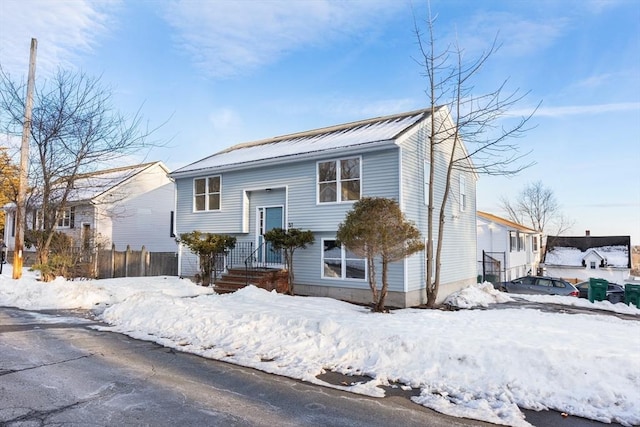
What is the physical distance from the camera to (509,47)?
13516 mm

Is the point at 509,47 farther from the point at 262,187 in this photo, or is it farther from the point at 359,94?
the point at 262,187

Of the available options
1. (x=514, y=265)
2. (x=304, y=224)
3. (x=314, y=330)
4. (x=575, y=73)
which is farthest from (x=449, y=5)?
(x=514, y=265)

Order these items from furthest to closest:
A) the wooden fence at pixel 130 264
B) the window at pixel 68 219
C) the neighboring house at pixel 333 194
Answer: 1. the window at pixel 68 219
2. the wooden fence at pixel 130 264
3. the neighboring house at pixel 333 194

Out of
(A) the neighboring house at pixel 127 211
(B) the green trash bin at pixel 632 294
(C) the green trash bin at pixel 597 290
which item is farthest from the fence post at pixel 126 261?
(B) the green trash bin at pixel 632 294

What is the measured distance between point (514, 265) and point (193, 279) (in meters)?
29.3

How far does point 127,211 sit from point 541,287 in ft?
80.7

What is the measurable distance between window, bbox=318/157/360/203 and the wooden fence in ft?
36.8

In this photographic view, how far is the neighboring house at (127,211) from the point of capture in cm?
2455

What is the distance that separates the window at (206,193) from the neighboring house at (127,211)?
27.9 feet

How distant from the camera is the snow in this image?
4.99 m

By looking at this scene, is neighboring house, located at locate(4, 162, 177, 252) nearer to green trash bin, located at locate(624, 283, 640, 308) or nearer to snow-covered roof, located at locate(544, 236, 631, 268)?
green trash bin, located at locate(624, 283, 640, 308)

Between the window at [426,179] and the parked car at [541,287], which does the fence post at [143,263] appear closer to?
the window at [426,179]

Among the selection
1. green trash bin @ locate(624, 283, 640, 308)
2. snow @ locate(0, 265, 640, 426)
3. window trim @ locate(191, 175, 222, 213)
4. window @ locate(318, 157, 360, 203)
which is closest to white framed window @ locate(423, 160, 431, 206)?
window @ locate(318, 157, 360, 203)

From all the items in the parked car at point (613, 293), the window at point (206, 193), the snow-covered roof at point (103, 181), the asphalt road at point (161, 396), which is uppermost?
the snow-covered roof at point (103, 181)
